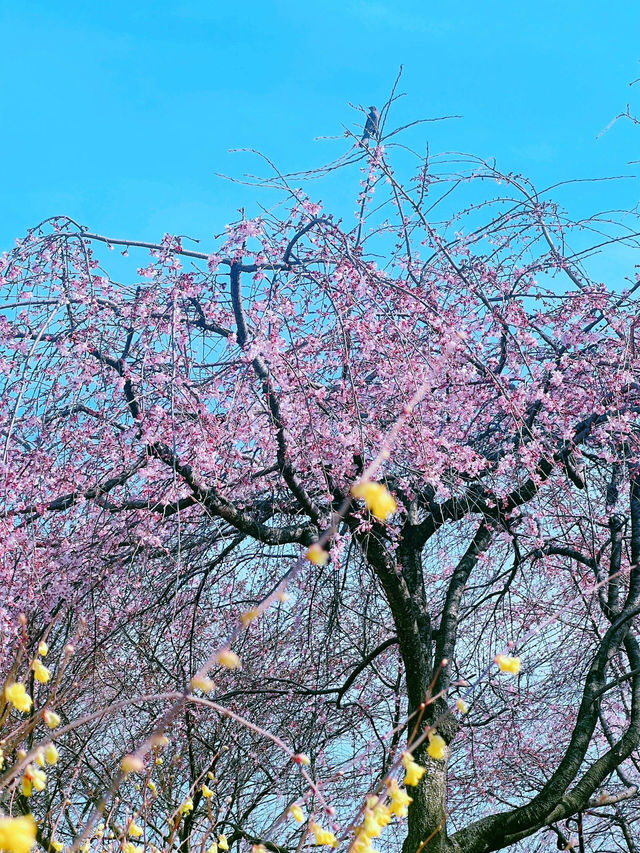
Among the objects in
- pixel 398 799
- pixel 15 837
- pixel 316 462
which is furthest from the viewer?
pixel 316 462

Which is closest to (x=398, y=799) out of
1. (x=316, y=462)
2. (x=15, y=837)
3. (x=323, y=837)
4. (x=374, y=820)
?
(x=374, y=820)

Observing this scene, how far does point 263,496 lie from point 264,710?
180 centimetres

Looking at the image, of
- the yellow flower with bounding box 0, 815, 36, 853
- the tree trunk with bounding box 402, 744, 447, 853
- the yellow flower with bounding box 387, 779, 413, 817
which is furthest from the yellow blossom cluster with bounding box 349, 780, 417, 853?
the tree trunk with bounding box 402, 744, 447, 853

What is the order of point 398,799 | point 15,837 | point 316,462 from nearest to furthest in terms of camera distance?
point 15,837 < point 398,799 < point 316,462

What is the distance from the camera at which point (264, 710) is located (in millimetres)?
6020

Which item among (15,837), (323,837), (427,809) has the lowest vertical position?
(15,837)

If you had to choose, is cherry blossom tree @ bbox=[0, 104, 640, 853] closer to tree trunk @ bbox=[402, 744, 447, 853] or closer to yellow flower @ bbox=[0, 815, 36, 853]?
tree trunk @ bbox=[402, 744, 447, 853]

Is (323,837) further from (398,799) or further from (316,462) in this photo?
(316,462)

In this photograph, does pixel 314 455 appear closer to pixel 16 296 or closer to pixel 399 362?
pixel 399 362

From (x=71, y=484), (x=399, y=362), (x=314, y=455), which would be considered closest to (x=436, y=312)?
(x=399, y=362)

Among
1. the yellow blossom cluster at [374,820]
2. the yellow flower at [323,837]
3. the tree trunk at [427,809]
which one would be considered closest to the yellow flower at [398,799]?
the yellow blossom cluster at [374,820]

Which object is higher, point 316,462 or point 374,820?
point 316,462

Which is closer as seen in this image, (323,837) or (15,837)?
(15,837)

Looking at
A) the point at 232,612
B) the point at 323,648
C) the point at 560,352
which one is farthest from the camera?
the point at 232,612
